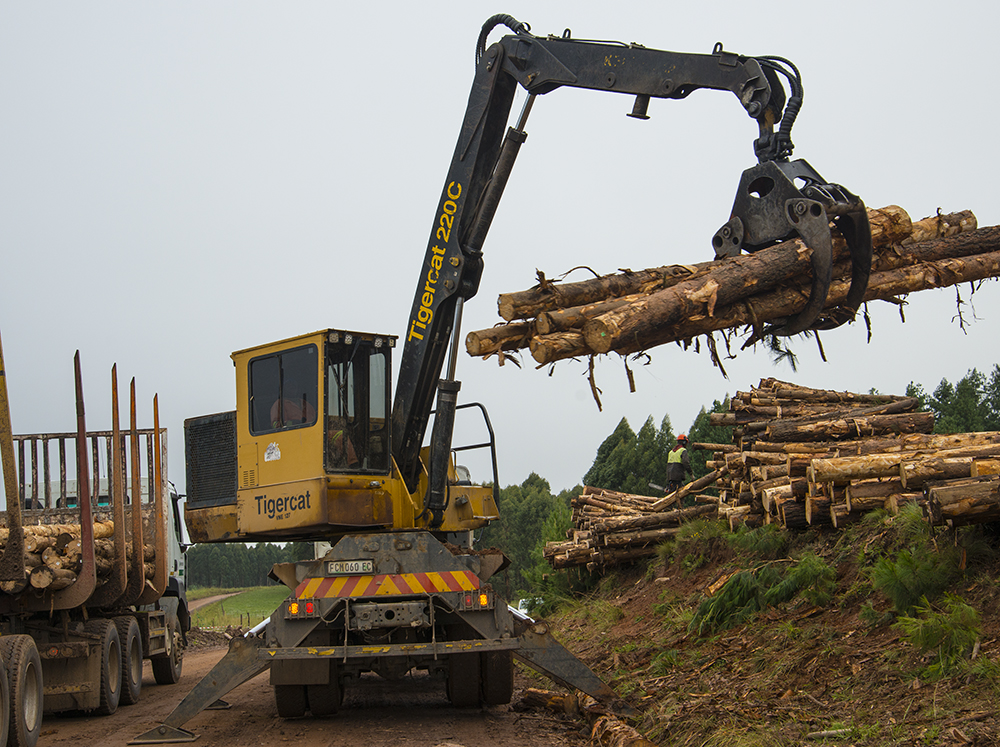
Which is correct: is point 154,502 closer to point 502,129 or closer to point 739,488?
point 502,129

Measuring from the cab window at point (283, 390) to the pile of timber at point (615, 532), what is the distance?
788cm

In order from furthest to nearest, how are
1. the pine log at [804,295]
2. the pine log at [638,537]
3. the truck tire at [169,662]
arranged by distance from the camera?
the pine log at [638,537] < the truck tire at [169,662] < the pine log at [804,295]

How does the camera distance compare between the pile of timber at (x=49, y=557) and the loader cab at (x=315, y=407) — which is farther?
the loader cab at (x=315, y=407)

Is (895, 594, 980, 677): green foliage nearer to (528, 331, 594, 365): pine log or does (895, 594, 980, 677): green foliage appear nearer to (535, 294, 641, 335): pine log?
(528, 331, 594, 365): pine log

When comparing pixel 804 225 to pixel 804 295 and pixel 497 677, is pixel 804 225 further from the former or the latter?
pixel 497 677

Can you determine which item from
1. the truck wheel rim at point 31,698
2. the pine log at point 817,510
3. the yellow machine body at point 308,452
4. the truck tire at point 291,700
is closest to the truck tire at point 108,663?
the yellow machine body at point 308,452

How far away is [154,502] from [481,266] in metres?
4.88

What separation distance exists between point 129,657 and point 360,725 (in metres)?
3.99

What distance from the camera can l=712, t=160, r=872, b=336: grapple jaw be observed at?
830cm

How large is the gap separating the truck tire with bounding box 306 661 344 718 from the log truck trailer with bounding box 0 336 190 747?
228 cm

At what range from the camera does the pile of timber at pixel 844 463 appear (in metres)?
7.43

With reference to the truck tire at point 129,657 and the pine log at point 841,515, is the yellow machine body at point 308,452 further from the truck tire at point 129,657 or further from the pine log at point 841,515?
the pine log at point 841,515

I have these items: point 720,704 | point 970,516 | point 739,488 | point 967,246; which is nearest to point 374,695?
point 720,704

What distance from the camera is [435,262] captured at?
9.90m
